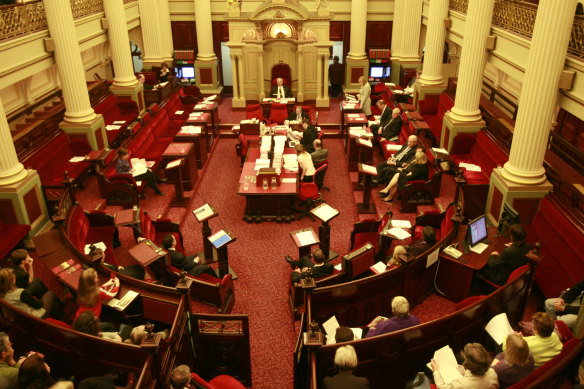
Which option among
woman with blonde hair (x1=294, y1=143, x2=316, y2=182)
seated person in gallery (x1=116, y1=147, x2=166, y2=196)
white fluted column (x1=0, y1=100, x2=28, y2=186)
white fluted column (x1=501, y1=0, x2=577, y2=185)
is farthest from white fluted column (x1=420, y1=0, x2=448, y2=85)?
white fluted column (x1=0, y1=100, x2=28, y2=186)

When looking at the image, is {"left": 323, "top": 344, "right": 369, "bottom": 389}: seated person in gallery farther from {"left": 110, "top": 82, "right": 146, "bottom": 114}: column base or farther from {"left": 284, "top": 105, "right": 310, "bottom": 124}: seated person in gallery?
{"left": 110, "top": 82, "right": 146, "bottom": 114}: column base

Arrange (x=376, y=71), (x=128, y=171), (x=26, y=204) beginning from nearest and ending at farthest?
1. (x=26, y=204)
2. (x=128, y=171)
3. (x=376, y=71)

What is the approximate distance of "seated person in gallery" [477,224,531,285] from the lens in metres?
6.43

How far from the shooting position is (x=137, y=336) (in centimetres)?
501

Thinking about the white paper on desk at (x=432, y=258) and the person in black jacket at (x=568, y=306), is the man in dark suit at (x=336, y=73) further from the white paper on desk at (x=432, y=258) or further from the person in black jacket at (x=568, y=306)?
the person in black jacket at (x=568, y=306)

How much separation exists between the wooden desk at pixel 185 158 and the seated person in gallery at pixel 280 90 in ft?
15.6

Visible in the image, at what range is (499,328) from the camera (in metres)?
5.54

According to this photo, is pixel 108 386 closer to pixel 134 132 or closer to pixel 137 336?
pixel 137 336

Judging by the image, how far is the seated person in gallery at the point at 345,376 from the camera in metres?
4.46

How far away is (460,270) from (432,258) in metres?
0.43

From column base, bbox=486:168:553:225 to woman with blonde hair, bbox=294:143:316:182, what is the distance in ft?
11.8

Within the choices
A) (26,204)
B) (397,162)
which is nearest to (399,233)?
(397,162)

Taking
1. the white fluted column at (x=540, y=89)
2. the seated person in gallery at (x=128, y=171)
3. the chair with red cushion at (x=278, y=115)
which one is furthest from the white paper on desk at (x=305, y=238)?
the chair with red cushion at (x=278, y=115)

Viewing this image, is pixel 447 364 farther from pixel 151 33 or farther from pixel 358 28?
pixel 151 33
